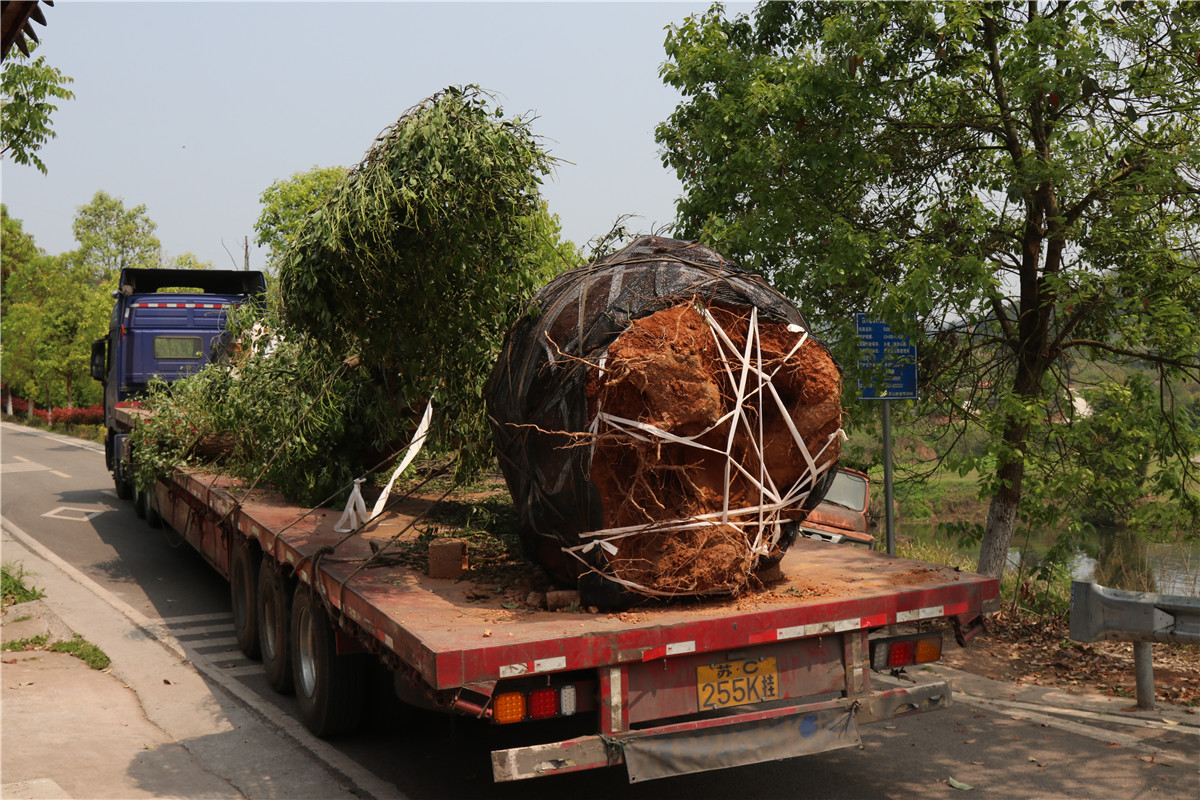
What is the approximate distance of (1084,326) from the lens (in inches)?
309

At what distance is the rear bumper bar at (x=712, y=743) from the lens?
13.3 ft

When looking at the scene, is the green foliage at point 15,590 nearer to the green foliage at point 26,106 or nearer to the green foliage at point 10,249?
the green foliage at point 26,106

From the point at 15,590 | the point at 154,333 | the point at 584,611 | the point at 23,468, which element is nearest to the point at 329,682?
the point at 584,611

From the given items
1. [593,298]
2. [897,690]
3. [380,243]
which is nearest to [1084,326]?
[897,690]

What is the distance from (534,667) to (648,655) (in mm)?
516

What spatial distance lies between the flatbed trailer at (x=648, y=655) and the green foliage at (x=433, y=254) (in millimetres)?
1396

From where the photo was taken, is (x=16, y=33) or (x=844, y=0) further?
(x=844, y=0)

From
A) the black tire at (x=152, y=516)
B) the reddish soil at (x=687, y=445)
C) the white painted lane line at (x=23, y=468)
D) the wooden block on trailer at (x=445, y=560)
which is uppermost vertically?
the reddish soil at (x=687, y=445)

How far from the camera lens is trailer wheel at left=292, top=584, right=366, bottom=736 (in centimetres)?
570

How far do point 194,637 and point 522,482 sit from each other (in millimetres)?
4640

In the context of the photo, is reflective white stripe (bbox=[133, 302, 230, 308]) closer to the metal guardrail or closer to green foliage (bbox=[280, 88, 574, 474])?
green foliage (bbox=[280, 88, 574, 474])

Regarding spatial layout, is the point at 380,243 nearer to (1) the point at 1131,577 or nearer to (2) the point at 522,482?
(2) the point at 522,482

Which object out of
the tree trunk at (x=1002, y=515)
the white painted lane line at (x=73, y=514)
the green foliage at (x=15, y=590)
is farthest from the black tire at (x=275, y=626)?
the white painted lane line at (x=73, y=514)

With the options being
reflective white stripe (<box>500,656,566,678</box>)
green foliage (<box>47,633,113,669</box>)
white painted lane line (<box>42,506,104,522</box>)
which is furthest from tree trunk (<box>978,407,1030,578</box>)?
white painted lane line (<box>42,506,104,522</box>)
